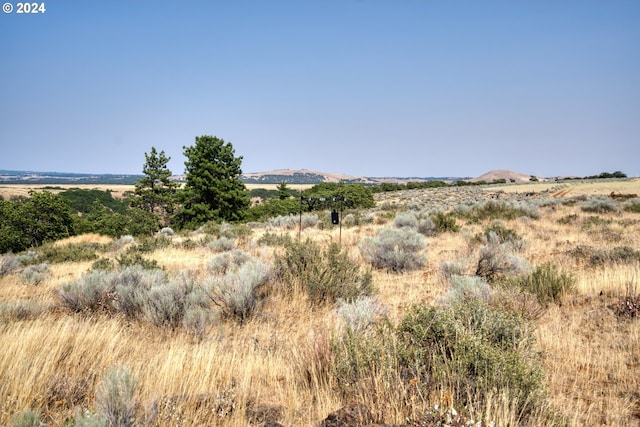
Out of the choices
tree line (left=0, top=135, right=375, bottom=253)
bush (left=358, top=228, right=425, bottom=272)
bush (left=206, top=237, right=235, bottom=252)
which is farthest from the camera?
tree line (left=0, top=135, right=375, bottom=253)

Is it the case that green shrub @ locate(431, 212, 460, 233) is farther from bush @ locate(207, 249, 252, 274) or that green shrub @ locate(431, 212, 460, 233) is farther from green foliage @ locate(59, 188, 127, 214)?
green foliage @ locate(59, 188, 127, 214)

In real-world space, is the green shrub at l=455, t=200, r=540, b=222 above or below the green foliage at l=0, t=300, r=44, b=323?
above

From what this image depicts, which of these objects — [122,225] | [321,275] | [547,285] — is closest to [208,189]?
[122,225]

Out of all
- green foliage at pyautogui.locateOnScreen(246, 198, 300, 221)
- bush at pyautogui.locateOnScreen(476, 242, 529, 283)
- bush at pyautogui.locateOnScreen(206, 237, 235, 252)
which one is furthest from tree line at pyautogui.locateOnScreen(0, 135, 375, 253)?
bush at pyautogui.locateOnScreen(476, 242, 529, 283)

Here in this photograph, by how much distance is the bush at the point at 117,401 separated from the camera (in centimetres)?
226

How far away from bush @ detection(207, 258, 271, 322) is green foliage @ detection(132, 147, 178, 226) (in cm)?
4197

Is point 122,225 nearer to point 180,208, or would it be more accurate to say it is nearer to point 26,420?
point 180,208

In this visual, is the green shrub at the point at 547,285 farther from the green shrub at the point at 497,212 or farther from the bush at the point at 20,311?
the green shrub at the point at 497,212

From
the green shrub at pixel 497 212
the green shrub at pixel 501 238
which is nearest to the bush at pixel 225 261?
the green shrub at pixel 501 238

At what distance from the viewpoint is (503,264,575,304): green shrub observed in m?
5.45

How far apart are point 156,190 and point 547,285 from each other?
4804cm

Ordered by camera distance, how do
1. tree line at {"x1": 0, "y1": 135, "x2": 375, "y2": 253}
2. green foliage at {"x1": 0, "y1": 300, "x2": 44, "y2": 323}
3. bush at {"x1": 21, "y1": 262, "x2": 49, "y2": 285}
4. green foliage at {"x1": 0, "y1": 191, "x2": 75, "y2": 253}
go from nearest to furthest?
green foliage at {"x1": 0, "y1": 300, "x2": 44, "y2": 323} → bush at {"x1": 21, "y1": 262, "x2": 49, "y2": 285} → green foliage at {"x1": 0, "y1": 191, "x2": 75, "y2": 253} → tree line at {"x1": 0, "y1": 135, "x2": 375, "y2": 253}

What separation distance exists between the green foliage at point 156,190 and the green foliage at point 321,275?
4148cm

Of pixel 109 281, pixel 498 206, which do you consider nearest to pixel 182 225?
pixel 498 206
